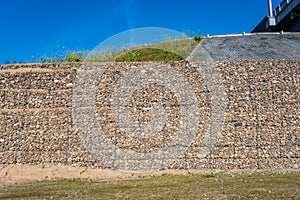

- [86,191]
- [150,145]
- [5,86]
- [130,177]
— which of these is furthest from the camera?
[5,86]

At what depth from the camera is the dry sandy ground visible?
10859mm

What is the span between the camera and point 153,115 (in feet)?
38.9

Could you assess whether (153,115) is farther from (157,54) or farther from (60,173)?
(157,54)

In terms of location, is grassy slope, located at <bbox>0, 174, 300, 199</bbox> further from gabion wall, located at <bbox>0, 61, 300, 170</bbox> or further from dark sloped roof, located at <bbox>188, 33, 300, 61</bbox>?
dark sloped roof, located at <bbox>188, 33, 300, 61</bbox>

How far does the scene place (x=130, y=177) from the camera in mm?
10578

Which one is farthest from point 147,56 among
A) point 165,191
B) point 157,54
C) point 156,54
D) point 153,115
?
point 165,191

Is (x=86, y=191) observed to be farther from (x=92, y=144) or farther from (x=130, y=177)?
(x=92, y=144)

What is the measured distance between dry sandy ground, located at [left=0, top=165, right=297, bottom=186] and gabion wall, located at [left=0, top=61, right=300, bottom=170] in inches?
7.4

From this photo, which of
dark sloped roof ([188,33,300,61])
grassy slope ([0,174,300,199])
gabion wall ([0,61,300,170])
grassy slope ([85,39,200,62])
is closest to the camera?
grassy slope ([0,174,300,199])

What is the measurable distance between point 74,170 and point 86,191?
136 inches

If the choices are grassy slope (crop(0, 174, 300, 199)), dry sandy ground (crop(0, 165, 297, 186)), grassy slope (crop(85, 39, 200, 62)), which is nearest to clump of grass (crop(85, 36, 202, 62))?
grassy slope (crop(85, 39, 200, 62))

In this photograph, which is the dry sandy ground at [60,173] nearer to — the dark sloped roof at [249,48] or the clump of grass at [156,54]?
the clump of grass at [156,54]

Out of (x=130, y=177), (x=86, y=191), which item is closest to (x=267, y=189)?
(x=86, y=191)

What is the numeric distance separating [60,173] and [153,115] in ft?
10.4
